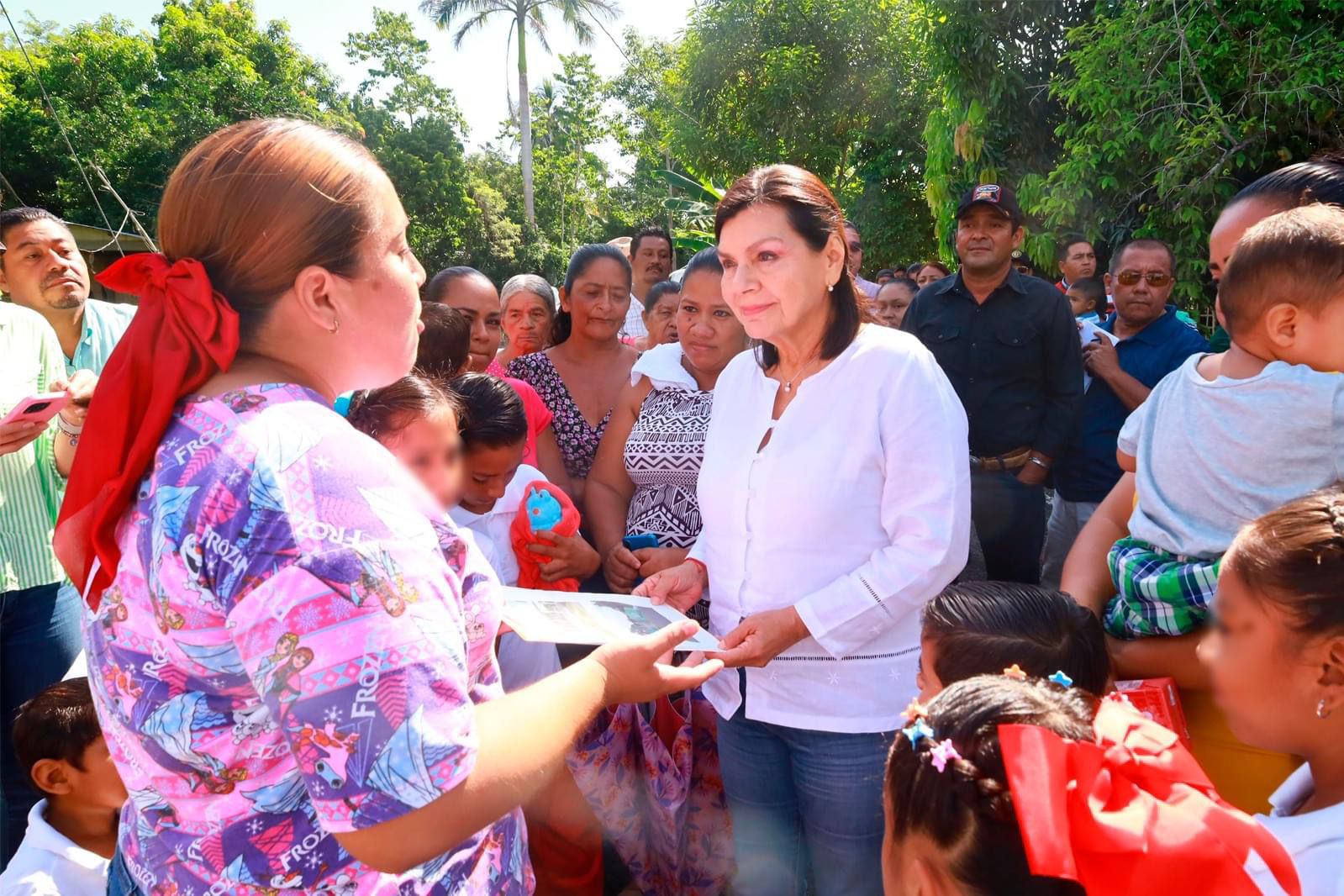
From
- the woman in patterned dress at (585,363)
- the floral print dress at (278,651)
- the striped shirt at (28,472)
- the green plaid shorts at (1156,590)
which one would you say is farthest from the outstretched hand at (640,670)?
the striped shirt at (28,472)

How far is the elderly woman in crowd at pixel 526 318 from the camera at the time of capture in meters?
4.91

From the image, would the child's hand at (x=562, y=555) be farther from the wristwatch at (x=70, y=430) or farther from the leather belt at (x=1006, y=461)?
the leather belt at (x=1006, y=461)

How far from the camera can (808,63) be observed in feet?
60.9

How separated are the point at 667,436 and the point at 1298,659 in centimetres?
199

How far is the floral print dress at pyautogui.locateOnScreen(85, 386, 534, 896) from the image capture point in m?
0.96

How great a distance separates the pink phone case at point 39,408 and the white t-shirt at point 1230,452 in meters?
2.76

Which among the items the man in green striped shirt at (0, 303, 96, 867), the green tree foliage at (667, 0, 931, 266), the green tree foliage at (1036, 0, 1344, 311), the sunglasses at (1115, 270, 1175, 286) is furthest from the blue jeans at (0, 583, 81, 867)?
the green tree foliage at (667, 0, 931, 266)

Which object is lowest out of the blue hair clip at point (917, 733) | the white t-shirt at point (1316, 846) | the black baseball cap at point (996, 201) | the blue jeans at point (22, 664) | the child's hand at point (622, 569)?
the blue jeans at point (22, 664)

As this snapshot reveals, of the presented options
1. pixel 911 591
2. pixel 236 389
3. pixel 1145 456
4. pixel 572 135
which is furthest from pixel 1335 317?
pixel 572 135

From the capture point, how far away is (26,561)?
9.90 feet

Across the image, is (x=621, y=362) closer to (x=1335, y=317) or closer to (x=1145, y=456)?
(x=1145, y=456)

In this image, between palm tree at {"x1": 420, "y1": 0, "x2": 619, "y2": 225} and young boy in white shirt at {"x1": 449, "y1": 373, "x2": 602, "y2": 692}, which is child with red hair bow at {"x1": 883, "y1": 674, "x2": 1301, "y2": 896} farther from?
palm tree at {"x1": 420, "y1": 0, "x2": 619, "y2": 225}

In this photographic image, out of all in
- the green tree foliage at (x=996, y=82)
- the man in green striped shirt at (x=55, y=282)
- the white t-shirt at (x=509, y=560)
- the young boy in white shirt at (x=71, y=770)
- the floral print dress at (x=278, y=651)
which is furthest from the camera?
the green tree foliage at (x=996, y=82)

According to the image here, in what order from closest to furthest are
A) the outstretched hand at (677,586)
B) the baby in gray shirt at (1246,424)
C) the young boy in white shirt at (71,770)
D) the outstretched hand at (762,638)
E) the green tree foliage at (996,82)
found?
the baby in gray shirt at (1246,424) < the outstretched hand at (762,638) < the outstretched hand at (677,586) < the young boy in white shirt at (71,770) < the green tree foliage at (996,82)
